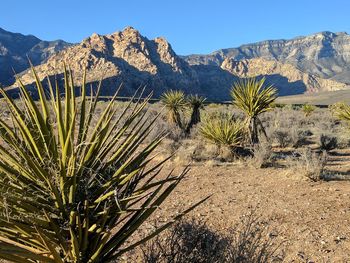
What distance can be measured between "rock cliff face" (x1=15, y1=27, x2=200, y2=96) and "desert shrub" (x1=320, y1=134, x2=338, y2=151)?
8251 centimetres

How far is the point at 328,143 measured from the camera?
17.2m

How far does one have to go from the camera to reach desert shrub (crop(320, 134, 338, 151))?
1725 cm

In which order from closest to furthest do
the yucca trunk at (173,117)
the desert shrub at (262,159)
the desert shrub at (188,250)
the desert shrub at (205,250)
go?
the desert shrub at (205,250) → the desert shrub at (188,250) → the desert shrub at (262,159) → the yucca trunk at (173,117)

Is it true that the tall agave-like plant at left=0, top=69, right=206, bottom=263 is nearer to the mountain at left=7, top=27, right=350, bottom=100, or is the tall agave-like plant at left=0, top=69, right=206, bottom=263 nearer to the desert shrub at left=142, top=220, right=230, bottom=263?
the desert shrub at left=142, top=220, right=230, bottom=263

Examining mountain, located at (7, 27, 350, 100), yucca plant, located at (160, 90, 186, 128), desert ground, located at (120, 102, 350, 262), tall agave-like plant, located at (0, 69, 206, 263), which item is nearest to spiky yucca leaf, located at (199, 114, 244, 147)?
desert ground, located at (120, 102, 350, 262)

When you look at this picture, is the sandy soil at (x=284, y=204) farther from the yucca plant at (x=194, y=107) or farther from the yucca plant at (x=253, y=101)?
the yucca plant at (x=194, y=107)

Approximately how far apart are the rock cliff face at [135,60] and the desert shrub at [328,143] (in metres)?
82.5

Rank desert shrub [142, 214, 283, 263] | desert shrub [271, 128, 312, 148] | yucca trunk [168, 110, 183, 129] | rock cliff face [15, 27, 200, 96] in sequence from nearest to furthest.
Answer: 1. desert shrub [142, 214, 283, 263]
2. desert shrub [271, 128, 312, 148]
3. yucca trunk [168, 110, 183, 129]
4. rock cliff face [15, 27, 200, 96]

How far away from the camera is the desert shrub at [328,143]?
17.2m

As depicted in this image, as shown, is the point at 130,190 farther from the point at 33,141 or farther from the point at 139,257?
the point at 139,257

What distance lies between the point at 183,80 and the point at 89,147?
451 feet

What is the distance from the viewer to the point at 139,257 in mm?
5703

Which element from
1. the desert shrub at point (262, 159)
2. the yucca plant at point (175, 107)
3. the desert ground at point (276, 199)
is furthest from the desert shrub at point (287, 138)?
the yucca plant at point (175, 107)

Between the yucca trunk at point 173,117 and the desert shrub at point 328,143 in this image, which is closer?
the desert shrub at point 328,143
